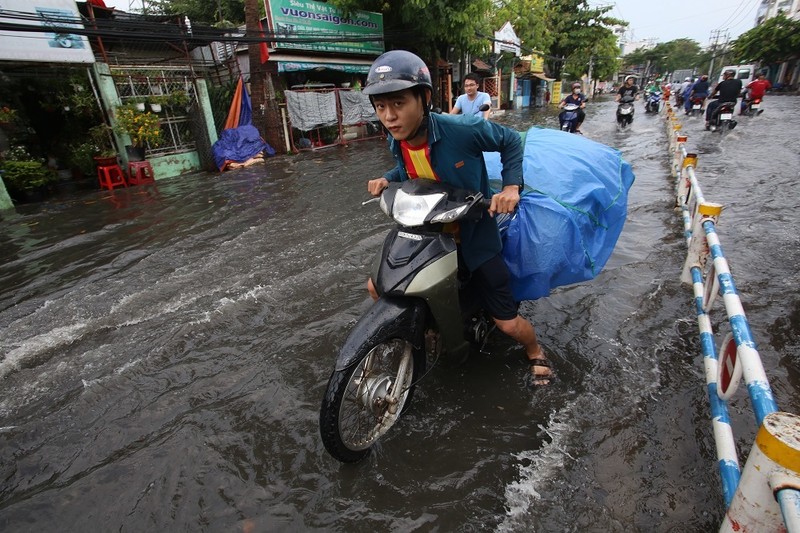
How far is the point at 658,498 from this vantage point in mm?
1881

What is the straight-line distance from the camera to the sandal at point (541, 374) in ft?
8.80

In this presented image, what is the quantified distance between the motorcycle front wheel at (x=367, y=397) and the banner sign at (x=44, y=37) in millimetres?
9867

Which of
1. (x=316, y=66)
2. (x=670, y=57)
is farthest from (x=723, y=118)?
(x=670, y=57)

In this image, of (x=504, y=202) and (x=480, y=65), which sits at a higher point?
(x=480, y=65)

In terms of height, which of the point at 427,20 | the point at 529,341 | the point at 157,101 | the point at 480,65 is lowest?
the point at 529,341

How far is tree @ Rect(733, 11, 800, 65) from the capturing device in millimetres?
32375

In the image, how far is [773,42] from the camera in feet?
111

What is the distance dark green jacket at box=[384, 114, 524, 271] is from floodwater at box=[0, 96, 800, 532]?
96 cm

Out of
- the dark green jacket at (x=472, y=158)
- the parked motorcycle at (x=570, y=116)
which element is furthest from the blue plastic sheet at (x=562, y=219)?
the parked motorcycle at (x=570, y=116)

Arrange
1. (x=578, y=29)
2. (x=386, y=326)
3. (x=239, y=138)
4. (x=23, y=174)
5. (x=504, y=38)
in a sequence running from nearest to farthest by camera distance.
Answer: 1. (x=386, y=326)
2. (x=23, y=174)
3. (x=239, y=138)
4. (x=504, y=38)
5. (x=578, y=29)

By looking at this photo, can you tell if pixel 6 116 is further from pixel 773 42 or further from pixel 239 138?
pixel 773 42

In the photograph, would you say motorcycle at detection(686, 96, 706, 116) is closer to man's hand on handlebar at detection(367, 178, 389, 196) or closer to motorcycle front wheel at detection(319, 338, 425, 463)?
man's hand on handlebar at detection(367, 178, 389, 196)

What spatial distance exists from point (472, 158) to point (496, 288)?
2.52ft

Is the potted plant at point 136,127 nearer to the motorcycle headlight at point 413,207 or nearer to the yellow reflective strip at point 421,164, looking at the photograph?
the yellow reflective strip at point 421,164
